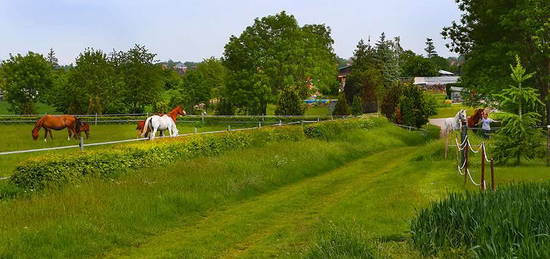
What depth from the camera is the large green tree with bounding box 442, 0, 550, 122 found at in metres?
28.1

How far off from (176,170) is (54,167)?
13.7ft

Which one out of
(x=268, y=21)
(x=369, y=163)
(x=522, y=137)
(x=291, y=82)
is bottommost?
(x=369, y=163)

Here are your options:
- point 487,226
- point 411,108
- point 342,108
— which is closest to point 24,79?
point 342,108

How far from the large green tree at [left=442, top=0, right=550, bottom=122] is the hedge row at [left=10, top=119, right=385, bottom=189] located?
14.9 m

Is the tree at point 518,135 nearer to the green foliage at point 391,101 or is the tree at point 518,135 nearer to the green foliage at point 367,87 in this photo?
the green foliage at point 391,101

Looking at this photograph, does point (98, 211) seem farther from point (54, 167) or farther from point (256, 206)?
point (256, 206)

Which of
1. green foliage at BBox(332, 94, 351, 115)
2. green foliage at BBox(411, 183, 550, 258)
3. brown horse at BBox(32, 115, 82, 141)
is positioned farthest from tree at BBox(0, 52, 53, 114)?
green foliage at BBox(411, 183, 550, 258)

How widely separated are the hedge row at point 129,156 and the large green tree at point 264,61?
36.3 meters

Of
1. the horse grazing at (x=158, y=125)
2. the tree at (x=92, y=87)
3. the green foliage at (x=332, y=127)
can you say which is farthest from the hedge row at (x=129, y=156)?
the tree at (x=92, y=87)

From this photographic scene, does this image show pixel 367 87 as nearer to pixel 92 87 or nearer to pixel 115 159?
pixel 92 87

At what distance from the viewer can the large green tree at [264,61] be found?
63.8 m

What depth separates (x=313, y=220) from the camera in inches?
461

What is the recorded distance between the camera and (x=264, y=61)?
64750 mm

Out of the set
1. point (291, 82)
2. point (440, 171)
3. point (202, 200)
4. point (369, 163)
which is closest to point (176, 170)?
point (202, 200)
